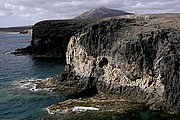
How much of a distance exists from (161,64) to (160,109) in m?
7.14

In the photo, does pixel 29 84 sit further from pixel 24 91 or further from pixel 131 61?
pixel 131 61

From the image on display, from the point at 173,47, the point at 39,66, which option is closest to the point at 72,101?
the point at 173,47

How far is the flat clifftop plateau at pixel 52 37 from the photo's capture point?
130m

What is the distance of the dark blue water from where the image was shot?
196ft

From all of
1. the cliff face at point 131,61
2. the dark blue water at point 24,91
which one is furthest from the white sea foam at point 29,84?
the cliff face at point 131,61

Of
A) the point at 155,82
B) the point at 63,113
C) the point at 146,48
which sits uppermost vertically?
the point at 146,48

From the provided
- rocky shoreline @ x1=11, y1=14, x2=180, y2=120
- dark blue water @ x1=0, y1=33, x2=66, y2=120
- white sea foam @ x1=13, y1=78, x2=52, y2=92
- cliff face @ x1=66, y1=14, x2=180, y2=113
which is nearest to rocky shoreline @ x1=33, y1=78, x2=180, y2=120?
rocky shoreline @ x1=11, y1=14, x2=180, y2=120

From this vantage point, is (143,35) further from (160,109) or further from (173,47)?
(160,109)

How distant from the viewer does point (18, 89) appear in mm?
76188

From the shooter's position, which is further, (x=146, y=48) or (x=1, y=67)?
(x=1, y=67)

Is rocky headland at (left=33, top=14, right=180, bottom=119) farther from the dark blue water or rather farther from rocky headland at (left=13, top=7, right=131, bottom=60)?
rocky headland at (left=13, top=7, right=131, bottom=60)

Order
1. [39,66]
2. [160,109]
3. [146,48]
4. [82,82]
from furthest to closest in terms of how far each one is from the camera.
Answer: [39,66] < [82,82] < [146,48] < [160,109]

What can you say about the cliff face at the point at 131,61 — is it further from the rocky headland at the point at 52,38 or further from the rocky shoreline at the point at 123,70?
the rocky headland at the point at 52,38

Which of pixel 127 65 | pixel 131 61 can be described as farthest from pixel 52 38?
pixel 131 61
